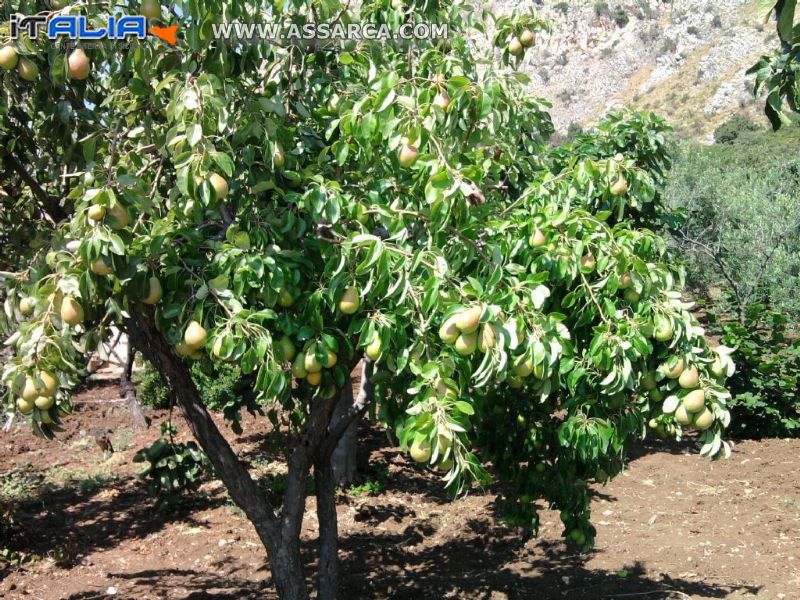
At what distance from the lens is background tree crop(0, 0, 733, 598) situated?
2166 millimetres

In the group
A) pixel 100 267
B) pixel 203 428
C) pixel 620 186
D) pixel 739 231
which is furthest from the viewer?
pixel 739 231

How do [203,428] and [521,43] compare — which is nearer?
[521,43]

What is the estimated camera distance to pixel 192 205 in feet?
7.99

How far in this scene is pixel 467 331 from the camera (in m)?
1.96

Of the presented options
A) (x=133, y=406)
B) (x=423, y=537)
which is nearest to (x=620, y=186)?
(x=423, y=537)

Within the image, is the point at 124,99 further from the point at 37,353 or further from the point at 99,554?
the point at 99,554

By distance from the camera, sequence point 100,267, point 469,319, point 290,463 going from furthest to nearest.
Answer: point 290,463 < point 100,267 < point 469,319

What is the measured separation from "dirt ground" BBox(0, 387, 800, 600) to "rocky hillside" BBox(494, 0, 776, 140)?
3209 centimetres

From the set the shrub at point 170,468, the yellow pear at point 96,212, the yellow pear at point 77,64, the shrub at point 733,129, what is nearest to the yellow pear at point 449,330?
the yellow pear at point 96,212

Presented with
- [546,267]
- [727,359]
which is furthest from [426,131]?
[727,359]

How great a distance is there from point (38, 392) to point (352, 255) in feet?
3.43

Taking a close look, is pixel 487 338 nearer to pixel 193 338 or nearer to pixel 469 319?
pixel 469 319

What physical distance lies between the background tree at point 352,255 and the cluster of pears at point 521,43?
0.02 metres

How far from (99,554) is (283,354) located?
173 inches
